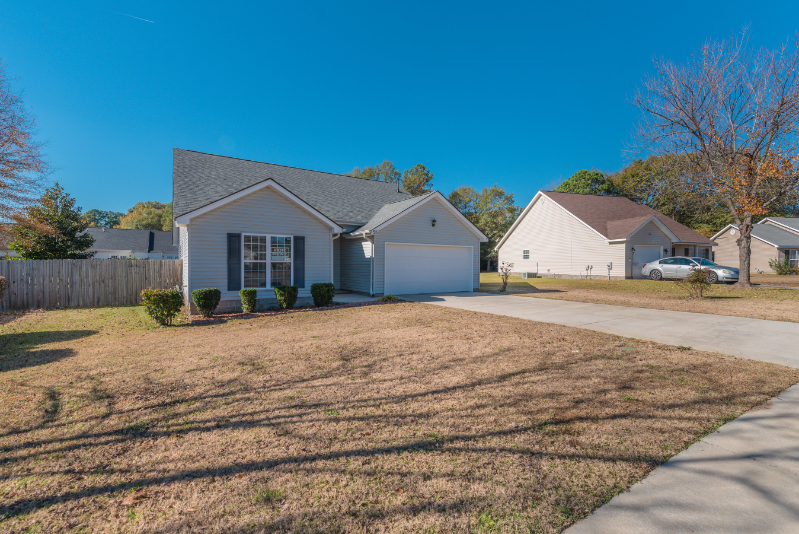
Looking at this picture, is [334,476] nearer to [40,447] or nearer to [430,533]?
[430,533]

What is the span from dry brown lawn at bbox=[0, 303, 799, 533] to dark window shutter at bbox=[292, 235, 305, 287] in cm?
564

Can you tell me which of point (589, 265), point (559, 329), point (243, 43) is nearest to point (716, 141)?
point (589, 265)

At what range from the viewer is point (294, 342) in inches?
262

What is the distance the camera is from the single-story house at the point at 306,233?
Result: 10.8m

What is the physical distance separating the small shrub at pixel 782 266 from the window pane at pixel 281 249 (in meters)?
37.3

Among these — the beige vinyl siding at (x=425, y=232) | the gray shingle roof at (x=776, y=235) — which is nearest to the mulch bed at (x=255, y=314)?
the beige vinyl siding at (x=425, y=232)

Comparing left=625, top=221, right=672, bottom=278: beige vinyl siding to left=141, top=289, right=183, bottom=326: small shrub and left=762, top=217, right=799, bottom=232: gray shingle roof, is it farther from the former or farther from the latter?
left=141, top=289, right=183, bottom=326: small shrub

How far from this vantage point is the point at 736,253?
3161 centimetres

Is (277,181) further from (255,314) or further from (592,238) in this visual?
(592,238)

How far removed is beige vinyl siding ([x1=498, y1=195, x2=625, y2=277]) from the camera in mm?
23797

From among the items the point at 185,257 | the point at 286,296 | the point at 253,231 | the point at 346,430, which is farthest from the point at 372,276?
the point at 346,430

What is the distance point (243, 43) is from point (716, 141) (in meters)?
22.7

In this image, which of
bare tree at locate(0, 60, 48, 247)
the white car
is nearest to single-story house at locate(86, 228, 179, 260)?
bare tree at locate(0, 60, 48, 247)

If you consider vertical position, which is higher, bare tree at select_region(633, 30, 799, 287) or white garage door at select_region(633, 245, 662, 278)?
bare tree at select_region(633, 30, 799, 287)
